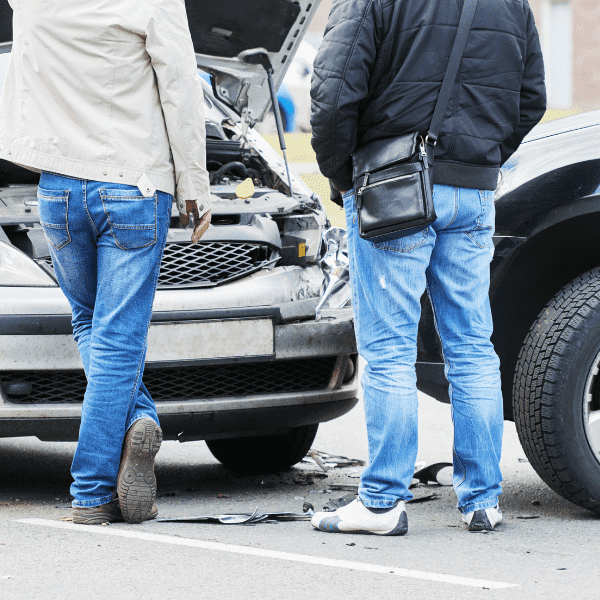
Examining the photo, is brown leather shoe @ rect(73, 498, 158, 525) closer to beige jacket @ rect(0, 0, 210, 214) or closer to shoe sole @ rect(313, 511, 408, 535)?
shoe sole @ rect(313, 511, 408, 535)

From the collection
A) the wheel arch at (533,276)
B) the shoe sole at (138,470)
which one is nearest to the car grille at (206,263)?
Answer: the shoe sole at (138,470)

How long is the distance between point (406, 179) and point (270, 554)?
44.6 inches

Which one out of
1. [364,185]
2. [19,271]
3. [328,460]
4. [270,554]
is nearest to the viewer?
[270,554]

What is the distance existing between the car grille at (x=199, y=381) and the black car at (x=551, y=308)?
1.46 feet

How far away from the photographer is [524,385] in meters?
3.48

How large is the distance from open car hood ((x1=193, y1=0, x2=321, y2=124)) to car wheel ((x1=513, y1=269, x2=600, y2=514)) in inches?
78.7

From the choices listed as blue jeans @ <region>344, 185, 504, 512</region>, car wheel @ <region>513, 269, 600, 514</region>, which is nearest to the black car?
car wheel @ <region>513, 269, 600, 514</region>

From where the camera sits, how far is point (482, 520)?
134 inches

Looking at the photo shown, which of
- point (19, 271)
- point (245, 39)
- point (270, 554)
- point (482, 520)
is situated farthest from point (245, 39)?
point (270, 554)

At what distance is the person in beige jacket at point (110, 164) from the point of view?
3.22 m

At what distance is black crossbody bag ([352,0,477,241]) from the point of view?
124 inches

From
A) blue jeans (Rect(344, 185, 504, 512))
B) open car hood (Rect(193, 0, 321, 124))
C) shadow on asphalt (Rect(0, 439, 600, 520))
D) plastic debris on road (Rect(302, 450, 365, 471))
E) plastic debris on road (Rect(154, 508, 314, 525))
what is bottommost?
plastic debris on road (Rect(302, 450, 365, 471))

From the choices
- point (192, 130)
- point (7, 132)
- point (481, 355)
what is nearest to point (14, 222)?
point (7, 132)

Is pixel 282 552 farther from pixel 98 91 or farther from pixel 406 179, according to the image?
pixel 98 91
